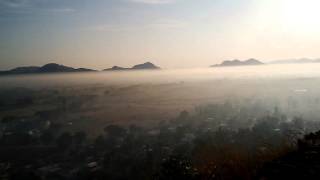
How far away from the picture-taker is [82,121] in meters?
78.8

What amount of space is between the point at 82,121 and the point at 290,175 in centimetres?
7577

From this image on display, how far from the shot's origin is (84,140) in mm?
56469

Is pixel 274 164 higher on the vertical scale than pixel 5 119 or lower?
higher

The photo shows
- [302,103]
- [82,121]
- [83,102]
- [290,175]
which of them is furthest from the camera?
[83,102]

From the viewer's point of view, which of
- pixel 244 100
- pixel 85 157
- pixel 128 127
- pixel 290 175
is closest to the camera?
pixel 290 175

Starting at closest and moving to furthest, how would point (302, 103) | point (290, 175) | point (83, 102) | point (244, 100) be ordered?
1. point (290, 175)
2. point (302, 103)
3. point (244, 100)
4. point (83, 102)

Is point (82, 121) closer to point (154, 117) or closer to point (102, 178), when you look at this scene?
point (154, 117)

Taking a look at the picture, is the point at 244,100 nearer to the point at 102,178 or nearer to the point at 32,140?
the point at 32,140

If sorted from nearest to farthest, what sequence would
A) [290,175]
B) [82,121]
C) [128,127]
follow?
1. [290,175]
2. [128,127]
3. [82,121]

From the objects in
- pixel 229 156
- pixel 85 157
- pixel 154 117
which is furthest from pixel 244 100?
pixel 229 156

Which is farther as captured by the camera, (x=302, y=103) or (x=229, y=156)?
(x=302, y=103)

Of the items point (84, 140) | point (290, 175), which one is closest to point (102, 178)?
point (84, 140)

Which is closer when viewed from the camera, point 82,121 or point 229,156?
point 229,156

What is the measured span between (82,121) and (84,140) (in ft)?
75.3
